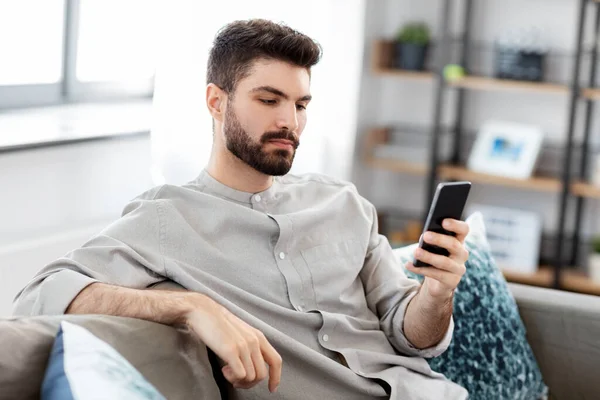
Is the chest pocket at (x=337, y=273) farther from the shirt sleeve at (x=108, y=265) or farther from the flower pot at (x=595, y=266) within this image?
the flower pot at (x=595, y=266)

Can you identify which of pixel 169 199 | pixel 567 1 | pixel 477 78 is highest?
pixel 567 1

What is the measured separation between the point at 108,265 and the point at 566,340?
3.54 ft

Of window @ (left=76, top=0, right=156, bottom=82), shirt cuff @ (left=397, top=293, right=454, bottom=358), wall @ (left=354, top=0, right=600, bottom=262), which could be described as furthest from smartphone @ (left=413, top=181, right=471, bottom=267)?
wall @ (left=354, top=0, right=600, bottom=262)

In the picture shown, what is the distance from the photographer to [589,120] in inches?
160

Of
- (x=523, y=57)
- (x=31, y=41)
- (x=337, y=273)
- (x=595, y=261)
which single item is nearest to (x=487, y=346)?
(x=337, y=273)

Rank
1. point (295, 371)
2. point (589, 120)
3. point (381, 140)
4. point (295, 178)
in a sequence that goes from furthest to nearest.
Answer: point (381, 140) → point (589, 120) → point (295, 178) → point (295, 371)

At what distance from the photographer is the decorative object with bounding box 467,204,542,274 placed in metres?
4.06

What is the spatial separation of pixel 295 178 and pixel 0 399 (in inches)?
36.2

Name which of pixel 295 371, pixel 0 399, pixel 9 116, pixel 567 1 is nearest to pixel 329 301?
pixel 295 371

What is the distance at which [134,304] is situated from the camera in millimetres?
1404

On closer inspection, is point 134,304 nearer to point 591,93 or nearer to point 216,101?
point 216,101

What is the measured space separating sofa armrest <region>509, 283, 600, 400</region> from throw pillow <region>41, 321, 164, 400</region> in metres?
1.19

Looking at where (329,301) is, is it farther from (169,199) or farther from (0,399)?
(0,399)

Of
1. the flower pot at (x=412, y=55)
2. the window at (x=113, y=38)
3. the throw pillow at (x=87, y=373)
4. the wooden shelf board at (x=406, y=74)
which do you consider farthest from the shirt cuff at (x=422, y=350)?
the flower pot at (x=412, y=55)
